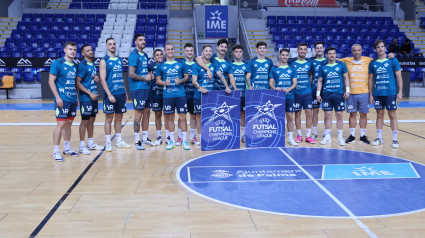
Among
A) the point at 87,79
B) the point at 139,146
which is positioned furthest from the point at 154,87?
the point at 87,79

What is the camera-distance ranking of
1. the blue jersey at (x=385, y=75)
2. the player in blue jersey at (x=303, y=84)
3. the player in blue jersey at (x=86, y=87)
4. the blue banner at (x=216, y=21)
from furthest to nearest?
the blue banner at (x=216, y=21)
the player in blue jersey at (x=303, y=84)
the blue jersey at (x=385, y=75)
the player in blue jersey at (x=86, y=87)

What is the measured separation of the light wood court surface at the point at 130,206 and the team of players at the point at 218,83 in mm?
614

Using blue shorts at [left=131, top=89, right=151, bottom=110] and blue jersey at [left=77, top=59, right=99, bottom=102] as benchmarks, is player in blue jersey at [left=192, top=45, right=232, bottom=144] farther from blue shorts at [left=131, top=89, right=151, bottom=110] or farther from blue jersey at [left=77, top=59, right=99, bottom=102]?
blue jersey at [left=77, top=59, right=99, bottom=102]

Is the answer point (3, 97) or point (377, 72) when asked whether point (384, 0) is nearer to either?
point (377, 72)

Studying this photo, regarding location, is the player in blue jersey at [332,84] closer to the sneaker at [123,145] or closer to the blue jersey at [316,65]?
the blue jersey at [316,65]

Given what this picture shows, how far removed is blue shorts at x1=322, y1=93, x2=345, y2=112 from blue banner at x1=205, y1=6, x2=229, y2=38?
12.0m

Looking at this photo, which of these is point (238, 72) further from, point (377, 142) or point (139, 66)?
point (377, 142)

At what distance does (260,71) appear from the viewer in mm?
6746

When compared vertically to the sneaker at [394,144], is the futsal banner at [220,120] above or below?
above

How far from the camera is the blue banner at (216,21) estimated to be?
18.3m

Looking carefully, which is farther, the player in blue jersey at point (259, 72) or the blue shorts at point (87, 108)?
the player in blue jersey at point (259, 72)

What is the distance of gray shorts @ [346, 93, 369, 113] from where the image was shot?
6.83m

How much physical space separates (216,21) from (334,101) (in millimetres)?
12356

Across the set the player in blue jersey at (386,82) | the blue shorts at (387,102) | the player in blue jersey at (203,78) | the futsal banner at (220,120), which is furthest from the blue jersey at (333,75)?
the player in blue jersey at (203,78)
